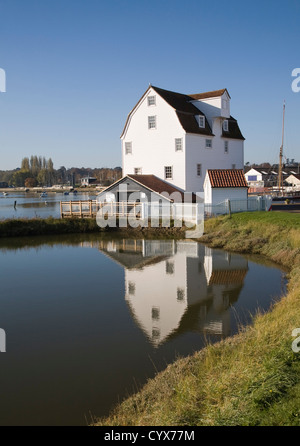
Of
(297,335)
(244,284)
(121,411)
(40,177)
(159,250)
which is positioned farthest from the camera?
(40,177)

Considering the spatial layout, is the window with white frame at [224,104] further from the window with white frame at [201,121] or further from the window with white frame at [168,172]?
the window with white frame at [168,172]

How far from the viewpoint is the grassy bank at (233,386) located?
5.98 meters

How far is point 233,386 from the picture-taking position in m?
6.88

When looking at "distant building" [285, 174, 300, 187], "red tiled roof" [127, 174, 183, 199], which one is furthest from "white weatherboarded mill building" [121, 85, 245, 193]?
"distant building" [285, 174, 300, 187]

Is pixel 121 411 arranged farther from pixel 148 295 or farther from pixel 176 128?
pixel 176 128

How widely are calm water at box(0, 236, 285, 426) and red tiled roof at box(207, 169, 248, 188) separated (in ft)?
33.2

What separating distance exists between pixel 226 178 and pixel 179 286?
→ 60.1ft

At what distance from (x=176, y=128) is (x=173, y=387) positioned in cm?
3136

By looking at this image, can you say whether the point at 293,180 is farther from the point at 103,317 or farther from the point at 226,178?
the point at 103,317

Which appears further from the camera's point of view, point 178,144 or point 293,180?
point 293,180

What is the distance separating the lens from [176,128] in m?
36.6

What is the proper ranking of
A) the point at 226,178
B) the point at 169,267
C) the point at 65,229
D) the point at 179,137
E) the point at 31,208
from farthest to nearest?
the point at 31,208 < the point at 179,137 < the point at 65,229 < the point at 226,178 < the point at 169,267

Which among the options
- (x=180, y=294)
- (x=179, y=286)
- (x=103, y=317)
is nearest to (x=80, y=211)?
(x=179, y=286)
